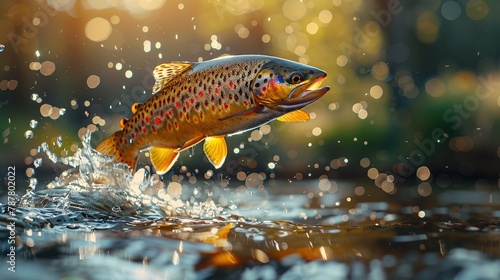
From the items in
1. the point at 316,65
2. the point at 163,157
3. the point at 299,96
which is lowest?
the point at 163,157

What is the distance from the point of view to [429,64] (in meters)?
21.4

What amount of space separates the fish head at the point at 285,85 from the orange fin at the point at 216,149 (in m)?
0.53

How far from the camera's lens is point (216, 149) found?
15.5 ft

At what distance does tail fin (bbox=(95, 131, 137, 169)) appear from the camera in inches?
202

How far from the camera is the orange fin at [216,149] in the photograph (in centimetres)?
470

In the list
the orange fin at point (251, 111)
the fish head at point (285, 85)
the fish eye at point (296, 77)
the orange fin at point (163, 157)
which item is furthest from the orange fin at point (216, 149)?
the fish eye at point (296, 77)

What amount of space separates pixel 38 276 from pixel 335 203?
5.08m

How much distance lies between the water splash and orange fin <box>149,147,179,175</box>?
25.2 inches

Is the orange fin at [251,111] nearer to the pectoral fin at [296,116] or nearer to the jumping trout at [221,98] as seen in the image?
the jumping trout at [221,98]

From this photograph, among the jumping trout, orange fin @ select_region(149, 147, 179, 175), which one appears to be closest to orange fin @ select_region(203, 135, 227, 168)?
the jumping trout

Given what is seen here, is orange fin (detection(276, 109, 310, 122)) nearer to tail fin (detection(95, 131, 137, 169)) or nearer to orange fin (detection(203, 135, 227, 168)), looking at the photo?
orange fin (detection(203, 135, 227, 168))

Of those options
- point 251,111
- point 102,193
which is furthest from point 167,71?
point 102,193

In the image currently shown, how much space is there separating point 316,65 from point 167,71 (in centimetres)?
1984

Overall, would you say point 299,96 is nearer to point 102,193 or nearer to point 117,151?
point 117,151
